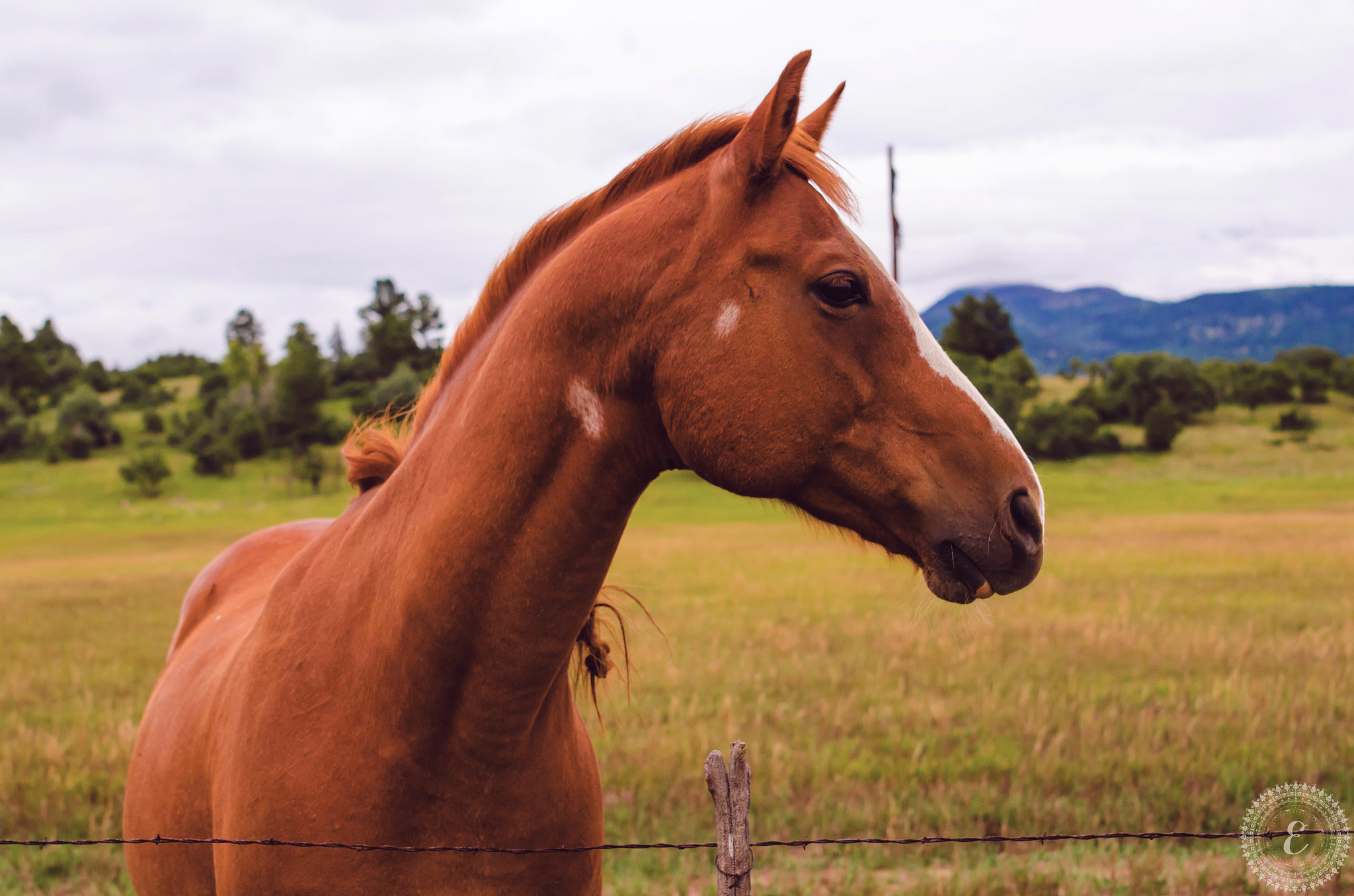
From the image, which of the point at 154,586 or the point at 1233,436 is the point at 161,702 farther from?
the point at 1233,436

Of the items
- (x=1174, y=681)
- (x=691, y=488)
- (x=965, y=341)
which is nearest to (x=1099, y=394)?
(x=965, y=341)

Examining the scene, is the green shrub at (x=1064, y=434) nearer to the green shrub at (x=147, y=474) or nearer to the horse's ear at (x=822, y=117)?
the horse's ear at (x=822, y=117)

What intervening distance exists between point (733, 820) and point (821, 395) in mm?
985

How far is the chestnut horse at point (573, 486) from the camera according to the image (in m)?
1.89

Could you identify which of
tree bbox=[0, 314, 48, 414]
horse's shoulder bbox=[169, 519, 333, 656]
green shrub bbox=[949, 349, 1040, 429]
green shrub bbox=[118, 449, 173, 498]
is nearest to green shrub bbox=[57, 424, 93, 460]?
green shrub bbox=[118, 449, 173, 498]

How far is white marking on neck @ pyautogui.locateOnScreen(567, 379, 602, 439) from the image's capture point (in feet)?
6.53

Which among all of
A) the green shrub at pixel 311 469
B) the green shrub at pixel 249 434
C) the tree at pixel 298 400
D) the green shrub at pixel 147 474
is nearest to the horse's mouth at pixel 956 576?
the green shrub at pixel 311 469

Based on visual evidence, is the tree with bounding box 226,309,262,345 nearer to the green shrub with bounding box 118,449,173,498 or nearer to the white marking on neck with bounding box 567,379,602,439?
the green shrub with bounding box 118,449,173,498

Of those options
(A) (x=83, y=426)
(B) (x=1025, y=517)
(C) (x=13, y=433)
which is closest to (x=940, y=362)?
(B) (x=1025, y=517)

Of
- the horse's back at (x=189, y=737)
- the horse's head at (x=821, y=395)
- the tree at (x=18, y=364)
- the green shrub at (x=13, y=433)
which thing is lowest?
the horse's back at (x=189, y=737)

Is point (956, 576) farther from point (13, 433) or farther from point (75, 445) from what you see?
point (13, 433)

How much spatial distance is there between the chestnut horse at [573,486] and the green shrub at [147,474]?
5543 cm

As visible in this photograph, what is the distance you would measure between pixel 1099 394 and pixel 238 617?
2459 inches

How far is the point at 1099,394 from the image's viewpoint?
57.9 meters
